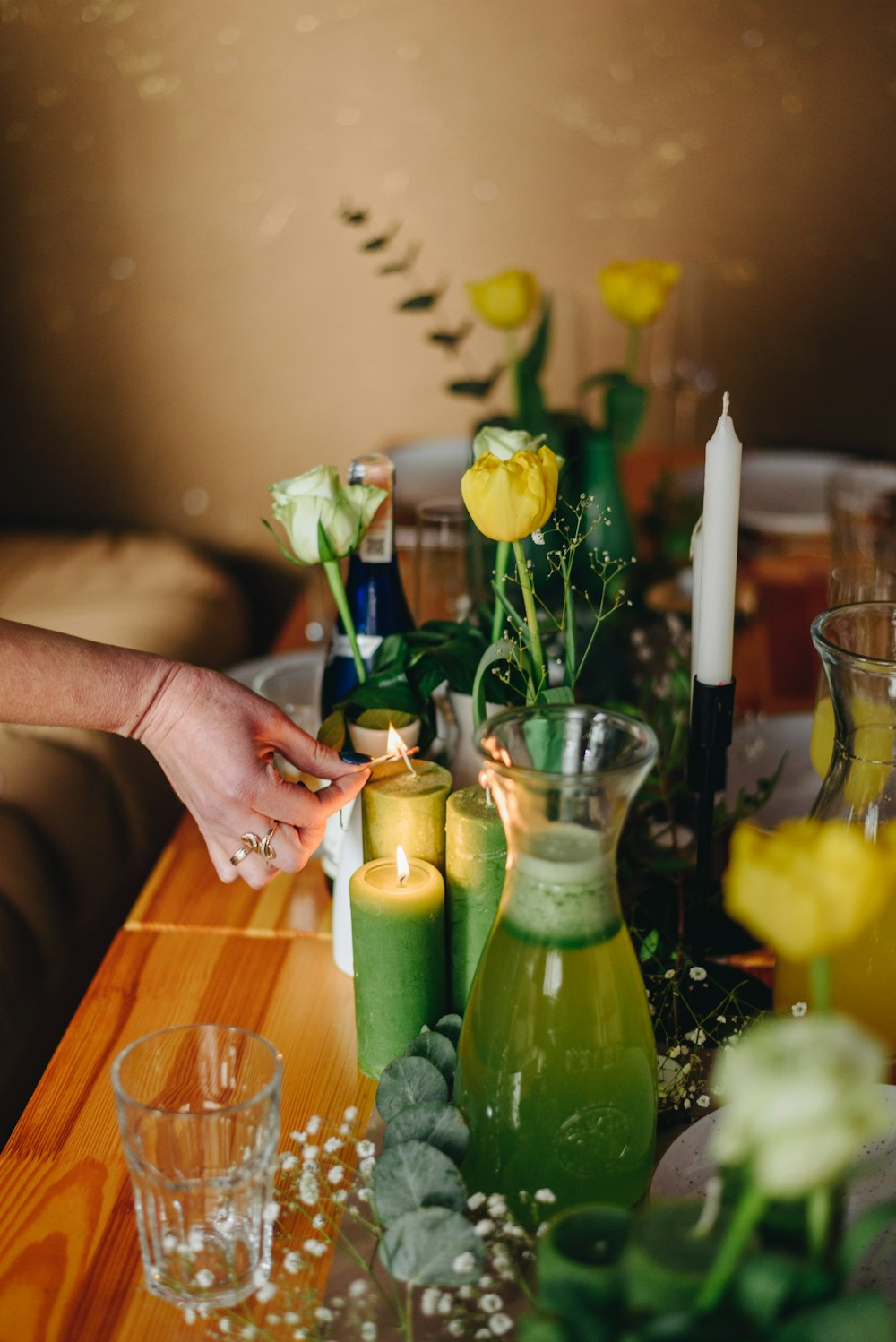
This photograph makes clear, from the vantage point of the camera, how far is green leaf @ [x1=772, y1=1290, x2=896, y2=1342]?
1.23 ft

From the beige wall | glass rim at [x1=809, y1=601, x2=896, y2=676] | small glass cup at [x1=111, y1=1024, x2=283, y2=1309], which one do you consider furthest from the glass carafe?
the beige wall

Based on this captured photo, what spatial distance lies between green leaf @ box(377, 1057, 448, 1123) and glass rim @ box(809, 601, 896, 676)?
317 mm

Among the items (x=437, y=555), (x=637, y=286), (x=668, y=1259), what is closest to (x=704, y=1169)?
(x=668, y=1259)

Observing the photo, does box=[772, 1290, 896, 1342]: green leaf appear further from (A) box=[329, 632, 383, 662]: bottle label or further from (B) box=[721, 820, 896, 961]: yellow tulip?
(A) box=[329, 632, 383, 662]: bottle label

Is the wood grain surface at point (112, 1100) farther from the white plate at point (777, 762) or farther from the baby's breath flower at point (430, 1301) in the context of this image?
the white plate at point (777, 762)

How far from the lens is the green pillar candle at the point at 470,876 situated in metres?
0.68

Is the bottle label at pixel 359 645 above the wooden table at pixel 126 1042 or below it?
above

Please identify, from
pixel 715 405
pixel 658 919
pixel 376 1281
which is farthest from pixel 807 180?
pixel 376 1281

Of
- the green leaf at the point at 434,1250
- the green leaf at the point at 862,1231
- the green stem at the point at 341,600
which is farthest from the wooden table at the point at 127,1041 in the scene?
the green leaf at the point at 862,1231

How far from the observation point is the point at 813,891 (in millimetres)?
363

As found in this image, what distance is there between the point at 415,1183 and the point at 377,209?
76.4 inches

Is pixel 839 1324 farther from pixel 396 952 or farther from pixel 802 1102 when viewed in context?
pixel 396 952

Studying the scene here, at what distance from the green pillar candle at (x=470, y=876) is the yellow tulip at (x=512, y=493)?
0.53 ft

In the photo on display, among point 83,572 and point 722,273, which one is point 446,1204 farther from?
point 722,273
